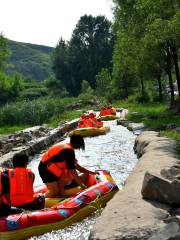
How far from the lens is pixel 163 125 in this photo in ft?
72.3

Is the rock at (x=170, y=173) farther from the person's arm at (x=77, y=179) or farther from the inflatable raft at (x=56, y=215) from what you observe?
the person's arm at (x=77, y=179)

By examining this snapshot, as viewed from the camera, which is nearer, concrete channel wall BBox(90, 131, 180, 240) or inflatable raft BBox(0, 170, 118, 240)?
concrete channel wall BBox(90, 131, 180, 240)

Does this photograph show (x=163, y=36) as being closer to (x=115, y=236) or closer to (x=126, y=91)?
(x=115, y=236)

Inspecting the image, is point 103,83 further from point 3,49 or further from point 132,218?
point 132,218

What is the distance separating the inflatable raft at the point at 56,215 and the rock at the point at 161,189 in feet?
6.59

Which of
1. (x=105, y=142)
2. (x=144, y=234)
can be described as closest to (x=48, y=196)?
(x=144, y=234)

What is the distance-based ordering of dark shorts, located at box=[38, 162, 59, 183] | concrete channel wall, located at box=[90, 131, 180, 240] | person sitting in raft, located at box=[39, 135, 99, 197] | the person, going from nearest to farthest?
concrete channel wall, located at box=[90, 131, 180, 240]
the person
person sitting in raft, located at box=[39, 135, 99, 197]
dark shorts, located at box=[38, 162, 59, 183]

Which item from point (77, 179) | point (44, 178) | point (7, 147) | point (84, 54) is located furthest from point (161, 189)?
point (84, 54)

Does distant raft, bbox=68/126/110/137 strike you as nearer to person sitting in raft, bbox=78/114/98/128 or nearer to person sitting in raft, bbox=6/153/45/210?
person sitting in raft, bbox=78/114/98/128

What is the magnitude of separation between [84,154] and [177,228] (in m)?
13.1

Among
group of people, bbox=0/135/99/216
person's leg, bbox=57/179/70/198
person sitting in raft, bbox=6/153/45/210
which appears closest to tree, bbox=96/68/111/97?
group of people, bbox=0/135/99/216

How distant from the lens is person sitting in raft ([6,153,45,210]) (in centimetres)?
902

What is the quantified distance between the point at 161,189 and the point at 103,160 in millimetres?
8747

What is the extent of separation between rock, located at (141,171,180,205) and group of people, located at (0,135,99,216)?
93.8 inches
